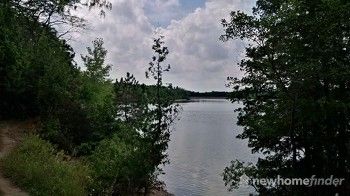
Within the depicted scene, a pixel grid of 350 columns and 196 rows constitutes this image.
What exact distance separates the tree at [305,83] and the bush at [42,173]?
25.7 feet

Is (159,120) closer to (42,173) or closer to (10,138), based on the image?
(42,173)

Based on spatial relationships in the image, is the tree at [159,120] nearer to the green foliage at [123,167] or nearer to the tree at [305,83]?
the green foliage at [123,167]

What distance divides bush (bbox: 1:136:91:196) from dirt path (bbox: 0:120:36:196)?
0.34 metres

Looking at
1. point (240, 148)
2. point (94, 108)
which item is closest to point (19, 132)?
point (94, 108)

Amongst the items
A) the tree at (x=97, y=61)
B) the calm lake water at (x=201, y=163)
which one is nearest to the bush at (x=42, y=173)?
the calm lake water at (x=201, y=163)

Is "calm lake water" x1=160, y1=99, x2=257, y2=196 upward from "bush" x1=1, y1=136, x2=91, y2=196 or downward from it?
downward

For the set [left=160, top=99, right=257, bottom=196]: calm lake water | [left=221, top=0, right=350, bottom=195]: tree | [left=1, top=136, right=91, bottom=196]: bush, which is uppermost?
[left=221, top=0, right=350, bottom=195]: tree

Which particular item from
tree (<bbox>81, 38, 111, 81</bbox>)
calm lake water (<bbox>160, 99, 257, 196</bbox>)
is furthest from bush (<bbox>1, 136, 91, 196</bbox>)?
tree (<bbox>81, 38, 111, 81</bbox>)

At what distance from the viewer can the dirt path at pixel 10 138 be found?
14594 millimetres

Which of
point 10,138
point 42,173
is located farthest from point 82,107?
point 42,173

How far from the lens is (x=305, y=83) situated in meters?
18.9

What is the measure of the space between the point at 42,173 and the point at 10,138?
7.37 m

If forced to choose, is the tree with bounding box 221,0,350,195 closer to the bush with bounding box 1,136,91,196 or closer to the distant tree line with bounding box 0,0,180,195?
the distant tree line with bounding box 0,0,180,195

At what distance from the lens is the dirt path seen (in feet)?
47.9
